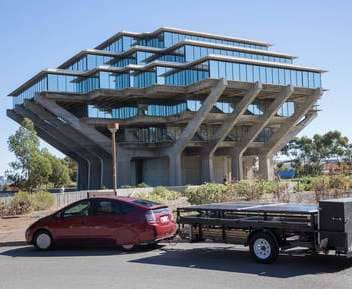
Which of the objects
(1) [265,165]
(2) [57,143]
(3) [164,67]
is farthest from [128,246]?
(2) [57,143]

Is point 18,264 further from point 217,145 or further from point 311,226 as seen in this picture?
point 217,145

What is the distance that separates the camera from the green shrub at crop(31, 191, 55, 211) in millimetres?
27908

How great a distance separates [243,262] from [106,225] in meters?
4.05

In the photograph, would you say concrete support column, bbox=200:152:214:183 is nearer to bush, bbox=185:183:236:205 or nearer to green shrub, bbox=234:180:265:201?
green shrub, bbox=234:180:265:201

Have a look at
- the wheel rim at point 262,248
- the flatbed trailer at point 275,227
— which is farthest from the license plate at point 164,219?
the wheel rim at point 262,248

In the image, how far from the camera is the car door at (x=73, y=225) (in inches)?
541

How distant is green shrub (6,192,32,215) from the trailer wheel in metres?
18.2

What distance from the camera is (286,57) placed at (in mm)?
76875

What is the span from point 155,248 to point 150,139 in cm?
5537

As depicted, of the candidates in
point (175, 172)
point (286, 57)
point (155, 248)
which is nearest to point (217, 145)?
point (175, 172)

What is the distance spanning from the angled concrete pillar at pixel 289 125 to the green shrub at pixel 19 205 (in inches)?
1982

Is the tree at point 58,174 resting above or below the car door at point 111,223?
above

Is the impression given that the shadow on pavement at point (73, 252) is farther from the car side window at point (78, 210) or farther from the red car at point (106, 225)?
the car side window at point (78, 210)

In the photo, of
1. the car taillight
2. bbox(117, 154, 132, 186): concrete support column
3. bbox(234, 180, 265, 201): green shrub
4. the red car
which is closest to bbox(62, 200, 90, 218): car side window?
the red car
